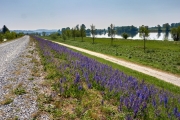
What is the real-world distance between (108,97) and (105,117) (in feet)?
6.18

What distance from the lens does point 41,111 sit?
7625mm

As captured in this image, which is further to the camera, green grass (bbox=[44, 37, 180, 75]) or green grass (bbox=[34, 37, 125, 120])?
green grass (bbox=[44, 37, 180, 75])

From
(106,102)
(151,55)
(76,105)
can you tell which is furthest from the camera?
(151,55)

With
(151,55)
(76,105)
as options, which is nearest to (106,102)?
(76,105)

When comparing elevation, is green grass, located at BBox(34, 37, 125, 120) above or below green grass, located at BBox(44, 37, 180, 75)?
above

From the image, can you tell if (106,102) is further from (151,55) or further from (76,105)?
(151,55)

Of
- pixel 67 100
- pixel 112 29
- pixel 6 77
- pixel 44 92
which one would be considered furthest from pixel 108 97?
pixel 112 29

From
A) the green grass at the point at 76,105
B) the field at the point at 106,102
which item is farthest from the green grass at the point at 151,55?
A: the green grass at the point at 76,105

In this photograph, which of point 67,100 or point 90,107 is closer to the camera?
point 90,107

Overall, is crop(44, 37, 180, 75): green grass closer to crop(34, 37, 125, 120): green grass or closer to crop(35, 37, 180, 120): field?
crop(35, 37, 180, 120): field

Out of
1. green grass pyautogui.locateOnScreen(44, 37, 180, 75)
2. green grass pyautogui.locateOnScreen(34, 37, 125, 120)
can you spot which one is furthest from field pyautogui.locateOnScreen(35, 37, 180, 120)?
green grass pyautogui.locateOnScreen(44, 37, 180, 75)

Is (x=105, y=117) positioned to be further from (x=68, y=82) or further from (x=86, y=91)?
(x=68, y=82)

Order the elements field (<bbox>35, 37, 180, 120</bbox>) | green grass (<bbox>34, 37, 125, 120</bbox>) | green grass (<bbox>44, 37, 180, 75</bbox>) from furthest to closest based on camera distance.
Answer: green grass (<bbox>44, 37, 180, 75</bbox>)
green grass (<bbox>34, 37, 125, 120</bbox>)
field (<bbox>35, 37, 180, 120</bbox>)

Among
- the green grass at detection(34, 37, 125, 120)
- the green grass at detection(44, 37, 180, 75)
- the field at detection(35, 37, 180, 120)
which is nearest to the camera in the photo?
the field at detection(35, 37, 180, 120)
